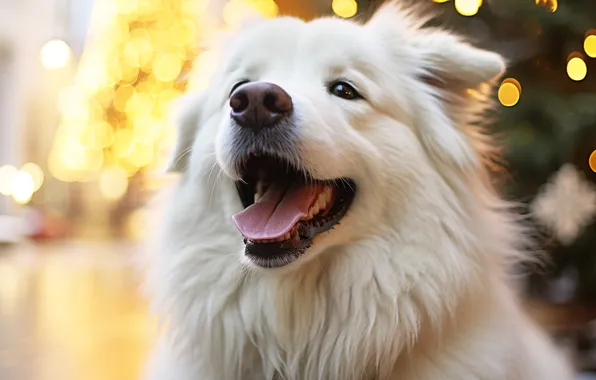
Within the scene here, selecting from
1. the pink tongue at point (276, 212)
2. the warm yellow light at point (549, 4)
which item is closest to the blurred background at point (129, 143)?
the warm yellow light at point (549, 4)

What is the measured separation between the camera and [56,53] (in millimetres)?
7184

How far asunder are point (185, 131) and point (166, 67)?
3.99m

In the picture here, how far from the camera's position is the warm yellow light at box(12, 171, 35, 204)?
759 cm

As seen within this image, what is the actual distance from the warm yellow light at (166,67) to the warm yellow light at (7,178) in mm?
2999

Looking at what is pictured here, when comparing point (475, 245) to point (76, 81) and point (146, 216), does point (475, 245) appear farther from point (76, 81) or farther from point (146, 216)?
point (76, 81)

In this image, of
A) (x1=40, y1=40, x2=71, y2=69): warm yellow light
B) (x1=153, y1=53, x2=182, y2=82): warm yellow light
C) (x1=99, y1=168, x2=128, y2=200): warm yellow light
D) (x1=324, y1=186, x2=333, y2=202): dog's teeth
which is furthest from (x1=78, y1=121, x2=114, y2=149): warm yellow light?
(x1=324, y1=186, x2=333, y2=202): dog's teeth

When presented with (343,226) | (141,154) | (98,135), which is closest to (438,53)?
(343,226)

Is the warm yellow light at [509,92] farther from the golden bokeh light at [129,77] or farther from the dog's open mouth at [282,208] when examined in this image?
the golden bokeh light at [129,77]

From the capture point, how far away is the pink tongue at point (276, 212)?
1369 millimetres

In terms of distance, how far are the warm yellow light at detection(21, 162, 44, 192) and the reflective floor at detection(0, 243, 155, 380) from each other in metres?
1.76

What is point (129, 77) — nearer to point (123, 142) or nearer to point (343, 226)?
point (123, 142)

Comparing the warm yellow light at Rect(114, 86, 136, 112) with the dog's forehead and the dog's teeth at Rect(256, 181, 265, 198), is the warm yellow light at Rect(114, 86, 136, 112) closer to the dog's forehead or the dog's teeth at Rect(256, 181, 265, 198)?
the dog's forehead

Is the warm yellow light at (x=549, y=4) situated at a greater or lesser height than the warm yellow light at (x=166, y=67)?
lesser

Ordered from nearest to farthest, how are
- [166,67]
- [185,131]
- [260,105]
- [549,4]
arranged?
[260,105], [185,131], [549,4], [166,67]
